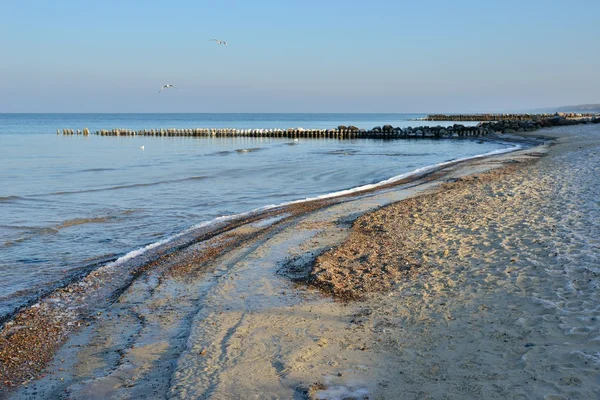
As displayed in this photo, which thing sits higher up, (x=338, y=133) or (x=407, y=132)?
(x=407, y=132)

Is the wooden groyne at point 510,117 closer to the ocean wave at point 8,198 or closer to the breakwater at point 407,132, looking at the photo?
the breakwater at point 407,132

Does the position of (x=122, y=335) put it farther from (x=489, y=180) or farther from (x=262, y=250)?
(x=489, y=180)

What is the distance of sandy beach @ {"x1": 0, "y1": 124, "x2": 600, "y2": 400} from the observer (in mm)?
4676

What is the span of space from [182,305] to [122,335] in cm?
105

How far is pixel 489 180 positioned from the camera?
1645 cm

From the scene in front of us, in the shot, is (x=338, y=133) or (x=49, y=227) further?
(x=338, y=133)

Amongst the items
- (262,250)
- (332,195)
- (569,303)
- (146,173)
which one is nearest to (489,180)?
(332,195)

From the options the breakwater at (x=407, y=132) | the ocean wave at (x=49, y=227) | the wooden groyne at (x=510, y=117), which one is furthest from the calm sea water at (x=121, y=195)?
the wooden groyne at (x=510, y=117)

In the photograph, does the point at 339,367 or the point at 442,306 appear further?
the point at 442,306

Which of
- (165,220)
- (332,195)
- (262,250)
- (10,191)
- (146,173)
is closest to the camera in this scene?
(262,250)

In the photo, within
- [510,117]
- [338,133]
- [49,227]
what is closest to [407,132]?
[338,133]

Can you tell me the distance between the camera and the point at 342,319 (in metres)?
6.10

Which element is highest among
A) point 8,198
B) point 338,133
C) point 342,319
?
point 338,133

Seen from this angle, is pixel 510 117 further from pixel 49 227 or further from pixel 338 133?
pixel 49 227
